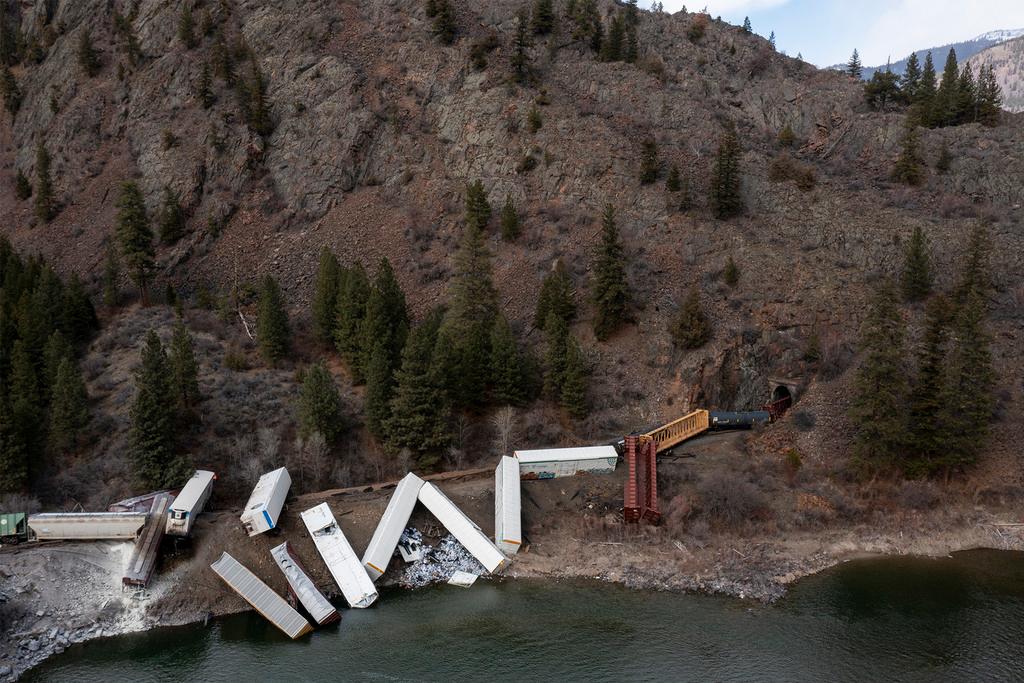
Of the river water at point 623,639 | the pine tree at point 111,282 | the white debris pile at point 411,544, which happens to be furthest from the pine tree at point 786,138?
the pine tree at point 111,282

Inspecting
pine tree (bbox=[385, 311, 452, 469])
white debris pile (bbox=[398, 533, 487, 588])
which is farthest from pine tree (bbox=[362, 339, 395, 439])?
white debris pile (bbox=[398, 533, 487, 588])

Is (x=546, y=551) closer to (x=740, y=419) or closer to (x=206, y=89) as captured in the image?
(x=740, y=419)

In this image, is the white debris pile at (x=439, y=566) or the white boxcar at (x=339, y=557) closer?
the white boxcar at (x=339, y=557)

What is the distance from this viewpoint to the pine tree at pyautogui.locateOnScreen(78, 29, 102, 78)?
8112 centimetres

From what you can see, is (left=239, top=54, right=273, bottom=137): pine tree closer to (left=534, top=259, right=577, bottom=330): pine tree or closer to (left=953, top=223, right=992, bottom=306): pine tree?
(left=534, top=259, right=577, bottom=330): pine tree

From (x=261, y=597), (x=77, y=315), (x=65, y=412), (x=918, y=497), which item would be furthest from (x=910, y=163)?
(x=77, y=315)

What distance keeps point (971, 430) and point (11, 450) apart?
2036 inches

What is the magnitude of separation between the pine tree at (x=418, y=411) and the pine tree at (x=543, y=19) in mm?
49829

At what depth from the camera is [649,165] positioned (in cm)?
6241

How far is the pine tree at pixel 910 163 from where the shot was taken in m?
60.2

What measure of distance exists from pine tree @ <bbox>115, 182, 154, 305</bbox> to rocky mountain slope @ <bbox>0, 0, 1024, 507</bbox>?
13.2 feet

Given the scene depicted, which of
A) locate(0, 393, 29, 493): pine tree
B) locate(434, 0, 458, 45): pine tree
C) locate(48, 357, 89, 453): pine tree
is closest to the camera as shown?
locate(0, 393, 29, 493): pine tree

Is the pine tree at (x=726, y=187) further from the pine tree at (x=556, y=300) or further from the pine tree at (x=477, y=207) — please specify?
the pine tree at (x=477, y=207)

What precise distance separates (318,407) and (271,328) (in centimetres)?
1187
